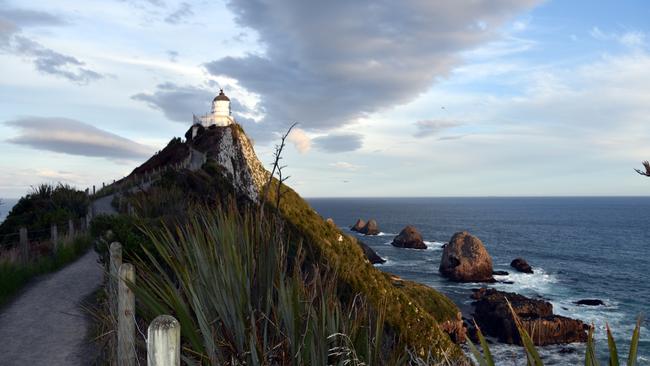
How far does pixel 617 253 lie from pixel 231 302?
85222 millimetres

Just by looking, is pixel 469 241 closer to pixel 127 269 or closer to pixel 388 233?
pixel 388 233

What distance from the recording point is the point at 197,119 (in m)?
60.0

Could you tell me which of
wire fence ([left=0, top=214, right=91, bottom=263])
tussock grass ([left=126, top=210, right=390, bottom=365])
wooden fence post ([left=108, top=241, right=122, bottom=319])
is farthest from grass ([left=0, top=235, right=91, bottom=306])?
tussock grass ([left=126, top=210, right=390, bottom=365])

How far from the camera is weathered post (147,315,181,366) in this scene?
2.63 meters

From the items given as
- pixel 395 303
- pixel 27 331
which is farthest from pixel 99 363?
pixel 395 303

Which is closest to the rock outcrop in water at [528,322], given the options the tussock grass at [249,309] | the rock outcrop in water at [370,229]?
the tussock grass at [249,309]

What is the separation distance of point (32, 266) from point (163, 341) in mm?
12965

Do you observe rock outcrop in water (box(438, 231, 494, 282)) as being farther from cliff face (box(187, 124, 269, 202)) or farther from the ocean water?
cliff face (box(187, 124, 269, 202))

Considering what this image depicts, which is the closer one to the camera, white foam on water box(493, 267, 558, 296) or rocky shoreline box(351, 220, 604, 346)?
rocky shoreline box(351, 220, 604, 346)

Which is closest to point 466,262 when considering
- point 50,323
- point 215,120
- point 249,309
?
point 215,120

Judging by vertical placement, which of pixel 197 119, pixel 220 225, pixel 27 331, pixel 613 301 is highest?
pixel 197 119

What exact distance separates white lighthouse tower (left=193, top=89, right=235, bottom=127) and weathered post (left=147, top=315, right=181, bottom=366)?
56.3 meters

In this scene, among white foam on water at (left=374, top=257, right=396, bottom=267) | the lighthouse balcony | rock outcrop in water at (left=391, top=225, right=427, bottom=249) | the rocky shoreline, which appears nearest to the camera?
the rocky shoreline

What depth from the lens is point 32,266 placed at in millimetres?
13078
